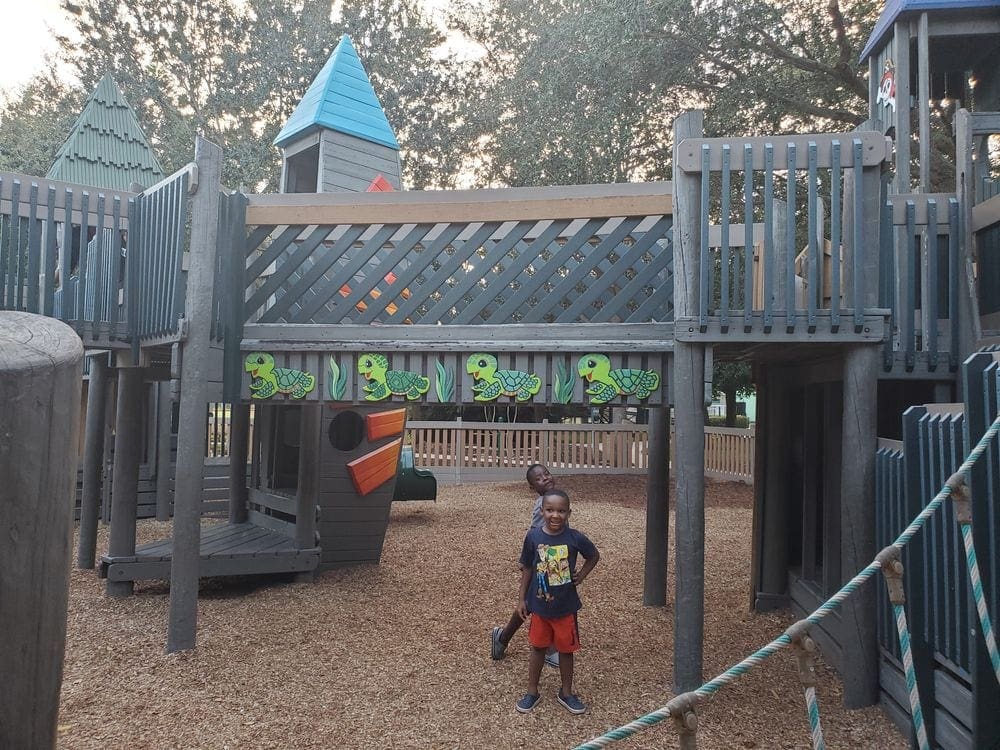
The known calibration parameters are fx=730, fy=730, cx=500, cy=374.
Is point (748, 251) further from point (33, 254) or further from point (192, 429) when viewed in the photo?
point (33, 254)

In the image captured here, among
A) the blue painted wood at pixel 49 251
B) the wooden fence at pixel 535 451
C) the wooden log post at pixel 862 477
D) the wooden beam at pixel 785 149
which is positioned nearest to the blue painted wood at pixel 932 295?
the wooden log post at pixel 862 477

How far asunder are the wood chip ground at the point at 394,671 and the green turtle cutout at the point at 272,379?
5.84ft

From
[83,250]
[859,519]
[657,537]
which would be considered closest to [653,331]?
[859,519]

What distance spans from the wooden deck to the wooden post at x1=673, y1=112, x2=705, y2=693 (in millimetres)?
3976

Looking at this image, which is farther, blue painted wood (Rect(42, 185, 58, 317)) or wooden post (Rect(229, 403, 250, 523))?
wooden post (Rect(229, 403, 250, 523))

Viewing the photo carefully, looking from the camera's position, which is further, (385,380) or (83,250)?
(83,250)

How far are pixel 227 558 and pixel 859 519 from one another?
16.8 ft

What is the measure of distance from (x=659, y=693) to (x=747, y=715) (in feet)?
1.73

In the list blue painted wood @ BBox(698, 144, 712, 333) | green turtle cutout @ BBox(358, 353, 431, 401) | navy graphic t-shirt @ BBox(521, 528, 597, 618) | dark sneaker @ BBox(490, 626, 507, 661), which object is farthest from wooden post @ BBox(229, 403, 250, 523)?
blue painted wood @ BBox(698, 144, 712, 333)

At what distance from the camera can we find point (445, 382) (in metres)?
4.91

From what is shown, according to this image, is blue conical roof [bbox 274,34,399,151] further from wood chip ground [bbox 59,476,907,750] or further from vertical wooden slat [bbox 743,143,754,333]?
vertical wooden slat [bbox 743,143,754,333]

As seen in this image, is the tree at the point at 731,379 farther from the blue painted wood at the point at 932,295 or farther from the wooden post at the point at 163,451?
the blue painted wood at the point at 932,295

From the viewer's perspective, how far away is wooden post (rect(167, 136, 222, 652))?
4.85 metres

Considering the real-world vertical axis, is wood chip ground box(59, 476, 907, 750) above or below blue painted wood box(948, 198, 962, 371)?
below
